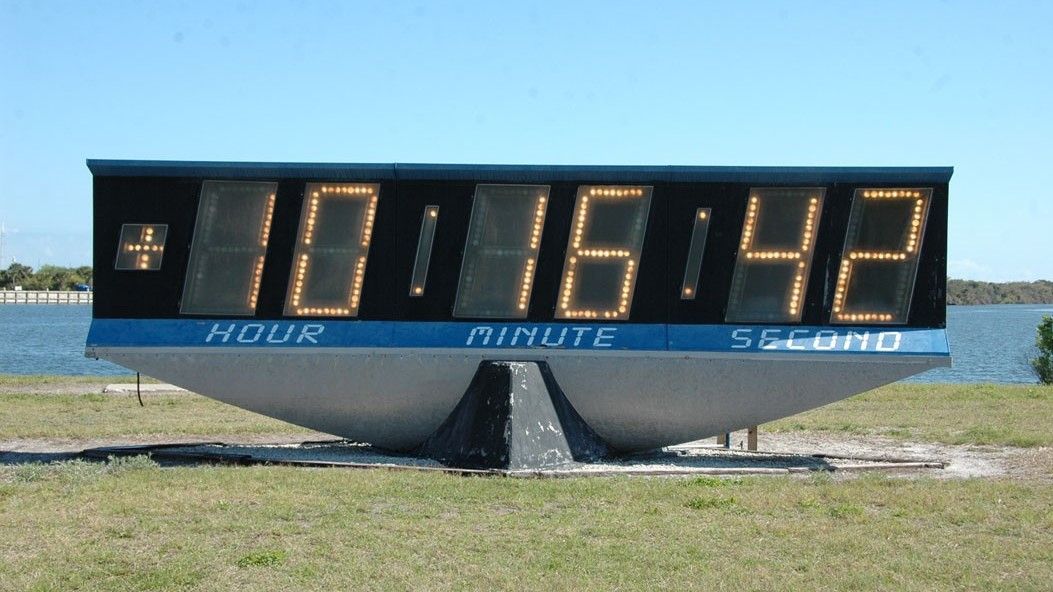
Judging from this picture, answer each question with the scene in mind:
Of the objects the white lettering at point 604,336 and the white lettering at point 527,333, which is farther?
the white lettering at point 527,333

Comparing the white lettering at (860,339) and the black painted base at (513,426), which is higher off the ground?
the white lettering at (860,339)

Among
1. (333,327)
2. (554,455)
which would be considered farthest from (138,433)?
(554,455)

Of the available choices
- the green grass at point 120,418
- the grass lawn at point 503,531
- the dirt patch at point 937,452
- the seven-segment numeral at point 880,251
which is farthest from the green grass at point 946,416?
the green grass at point 120,418

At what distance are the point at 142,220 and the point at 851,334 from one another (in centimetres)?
956

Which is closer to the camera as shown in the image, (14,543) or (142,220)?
(14,543)

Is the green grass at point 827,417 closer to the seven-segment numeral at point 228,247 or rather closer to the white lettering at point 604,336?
the seven-segment numeral at point 228,247

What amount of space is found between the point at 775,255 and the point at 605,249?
2.22 m

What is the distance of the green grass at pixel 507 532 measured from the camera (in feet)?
32.0

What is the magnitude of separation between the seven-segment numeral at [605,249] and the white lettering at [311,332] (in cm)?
320

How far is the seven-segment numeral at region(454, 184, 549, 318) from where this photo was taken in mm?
16781

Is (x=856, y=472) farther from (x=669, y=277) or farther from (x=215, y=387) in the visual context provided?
(x=215, y=387)

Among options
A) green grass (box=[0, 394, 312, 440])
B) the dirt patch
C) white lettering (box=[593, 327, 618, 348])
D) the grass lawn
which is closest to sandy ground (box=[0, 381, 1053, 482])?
the dirt patch

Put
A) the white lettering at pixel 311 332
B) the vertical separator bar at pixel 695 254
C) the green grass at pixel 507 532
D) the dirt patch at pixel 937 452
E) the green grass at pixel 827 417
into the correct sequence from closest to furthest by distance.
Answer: the green grass at pixel 507 532 < the dirt patch at pixel 937 452 < the vertical separator bar at pixel 695 254 < the white lettering at pixel 311 332 < the green grass at pixel 827 417

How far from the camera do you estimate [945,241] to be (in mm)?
16500
